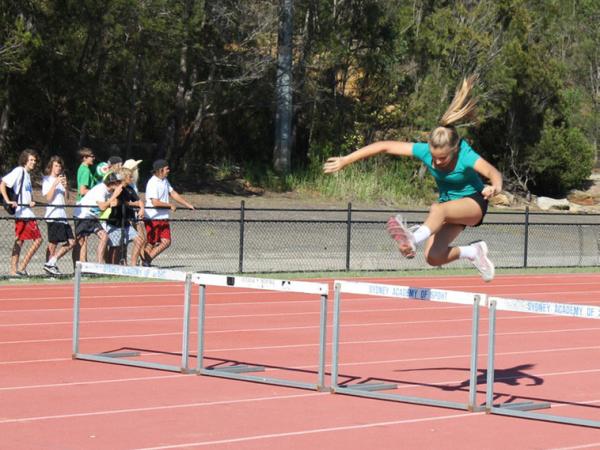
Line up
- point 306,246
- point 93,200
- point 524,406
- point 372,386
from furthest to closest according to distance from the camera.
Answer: point 306,246 → point 93,200 → point 372,386 → point 524,406

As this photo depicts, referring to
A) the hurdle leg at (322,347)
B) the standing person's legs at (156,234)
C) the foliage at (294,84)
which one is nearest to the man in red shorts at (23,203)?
the standing person's legs at (156,234)

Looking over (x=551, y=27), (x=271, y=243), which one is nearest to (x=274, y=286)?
(x=271, y=243)

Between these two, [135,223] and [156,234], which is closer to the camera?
[156,234]

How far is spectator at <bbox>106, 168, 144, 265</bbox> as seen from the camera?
17172 millimetres

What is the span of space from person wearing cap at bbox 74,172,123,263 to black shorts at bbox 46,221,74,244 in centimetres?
33

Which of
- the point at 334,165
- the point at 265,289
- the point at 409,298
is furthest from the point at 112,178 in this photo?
the point at 409,298

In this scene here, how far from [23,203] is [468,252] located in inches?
370

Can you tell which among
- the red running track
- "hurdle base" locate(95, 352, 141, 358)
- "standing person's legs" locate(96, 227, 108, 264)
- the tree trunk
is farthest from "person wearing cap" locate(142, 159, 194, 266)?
the tree trunk

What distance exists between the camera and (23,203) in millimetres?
16562

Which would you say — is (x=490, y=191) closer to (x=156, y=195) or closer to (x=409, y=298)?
(x=409, y=298)

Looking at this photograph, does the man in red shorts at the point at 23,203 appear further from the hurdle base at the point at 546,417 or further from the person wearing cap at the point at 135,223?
the hurdle base at the point at 546,417

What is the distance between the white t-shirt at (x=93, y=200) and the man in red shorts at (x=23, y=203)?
0.95m

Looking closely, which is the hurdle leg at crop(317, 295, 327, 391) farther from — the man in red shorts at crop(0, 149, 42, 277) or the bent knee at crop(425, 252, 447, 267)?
the man in red shorts at crop(0, 149, 42, 277)

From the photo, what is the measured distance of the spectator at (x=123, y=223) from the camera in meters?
17.2
